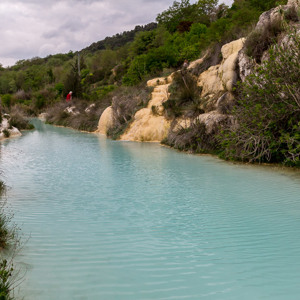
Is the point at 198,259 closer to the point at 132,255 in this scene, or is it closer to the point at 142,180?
the point at 132,255

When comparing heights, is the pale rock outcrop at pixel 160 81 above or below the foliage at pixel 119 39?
below

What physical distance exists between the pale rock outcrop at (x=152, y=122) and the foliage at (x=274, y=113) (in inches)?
292

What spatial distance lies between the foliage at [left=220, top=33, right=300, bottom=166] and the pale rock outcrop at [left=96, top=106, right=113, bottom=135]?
13.2 meters

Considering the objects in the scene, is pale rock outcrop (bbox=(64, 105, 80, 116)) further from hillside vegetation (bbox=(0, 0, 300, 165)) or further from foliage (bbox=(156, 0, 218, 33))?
foliage (bbox=(156, 0, 218, 33))

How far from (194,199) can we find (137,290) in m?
4.04

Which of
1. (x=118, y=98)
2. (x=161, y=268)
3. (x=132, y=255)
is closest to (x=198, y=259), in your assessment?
(x=161, y=268)

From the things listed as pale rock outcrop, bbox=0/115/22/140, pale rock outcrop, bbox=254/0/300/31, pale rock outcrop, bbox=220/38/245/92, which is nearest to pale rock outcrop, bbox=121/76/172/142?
pale rock outcrop, bbox=220/38/245/92

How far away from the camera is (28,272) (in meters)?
4.41

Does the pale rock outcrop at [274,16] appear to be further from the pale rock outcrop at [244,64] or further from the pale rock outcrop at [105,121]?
the pale rock outcrop at [105,121]

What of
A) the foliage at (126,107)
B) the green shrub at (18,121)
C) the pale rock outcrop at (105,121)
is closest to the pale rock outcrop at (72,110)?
the green shrub at (18,121)

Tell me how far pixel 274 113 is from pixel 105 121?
52.5ft

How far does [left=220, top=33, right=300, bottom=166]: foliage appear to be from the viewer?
10.3 metres

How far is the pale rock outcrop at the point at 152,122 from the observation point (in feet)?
61.7

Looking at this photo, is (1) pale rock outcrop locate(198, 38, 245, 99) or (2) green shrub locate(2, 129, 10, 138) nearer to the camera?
(1) pale rock outcrop locate(198, 38, 245, 99)
